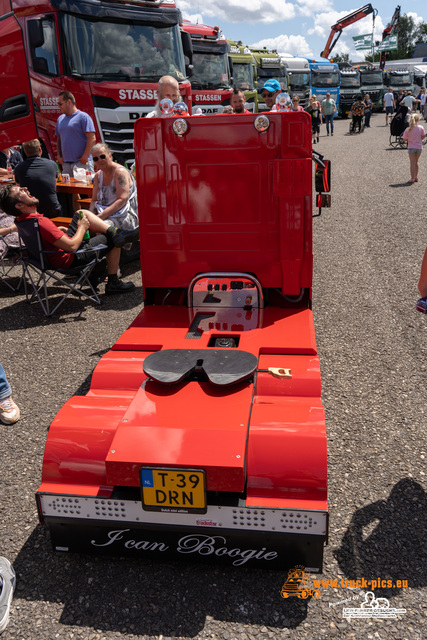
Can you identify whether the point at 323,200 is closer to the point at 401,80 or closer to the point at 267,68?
the point at 267,68

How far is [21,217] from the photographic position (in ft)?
18.2

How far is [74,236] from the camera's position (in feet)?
18.7

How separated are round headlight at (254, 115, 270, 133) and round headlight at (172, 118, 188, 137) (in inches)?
20.3

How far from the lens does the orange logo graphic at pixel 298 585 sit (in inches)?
97.0

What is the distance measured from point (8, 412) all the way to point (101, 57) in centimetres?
766

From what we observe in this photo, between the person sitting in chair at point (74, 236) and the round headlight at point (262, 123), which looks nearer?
the round headlight at point (262, 123)

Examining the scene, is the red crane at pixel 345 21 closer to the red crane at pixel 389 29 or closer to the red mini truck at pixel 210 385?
the red crane at pixel 389 29

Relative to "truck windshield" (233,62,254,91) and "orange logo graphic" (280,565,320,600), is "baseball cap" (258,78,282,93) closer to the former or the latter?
"orange logo graphic" (280,565,320,600)

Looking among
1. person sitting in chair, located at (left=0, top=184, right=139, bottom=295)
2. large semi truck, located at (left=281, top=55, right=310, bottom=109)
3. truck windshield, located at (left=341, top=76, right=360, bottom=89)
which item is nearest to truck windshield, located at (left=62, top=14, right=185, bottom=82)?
person sitting in chair, located at (left=0, top=184, right=139, bottom=295)

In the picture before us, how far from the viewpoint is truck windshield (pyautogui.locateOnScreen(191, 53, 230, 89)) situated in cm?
1703

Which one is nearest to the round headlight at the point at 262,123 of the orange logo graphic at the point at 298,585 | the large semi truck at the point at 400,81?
the orange logo graphic at the point at 298,585

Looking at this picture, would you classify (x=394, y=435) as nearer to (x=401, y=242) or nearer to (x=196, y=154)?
(x=196, y=154)

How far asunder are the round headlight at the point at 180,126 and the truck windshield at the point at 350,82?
33.5 metres

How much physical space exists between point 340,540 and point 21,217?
14.5 ft
